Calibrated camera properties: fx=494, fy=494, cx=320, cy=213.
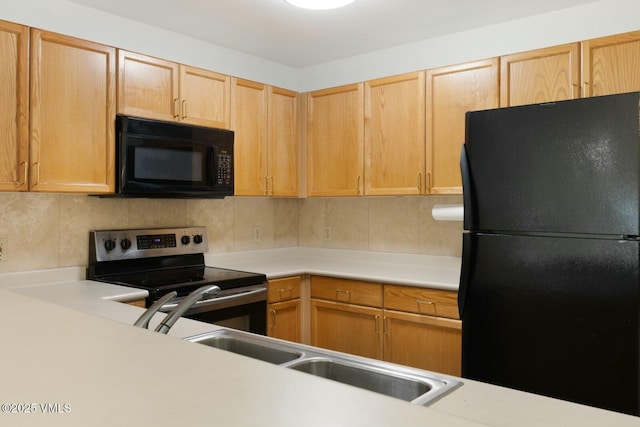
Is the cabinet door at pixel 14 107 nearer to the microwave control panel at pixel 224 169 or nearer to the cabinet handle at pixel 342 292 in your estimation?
the microwave control panel at pixel 224 169

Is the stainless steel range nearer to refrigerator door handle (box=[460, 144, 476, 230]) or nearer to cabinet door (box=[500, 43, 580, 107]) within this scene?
refrigerator door handle (box=[460, 144, 476, 230])

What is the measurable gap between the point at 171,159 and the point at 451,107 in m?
1.62

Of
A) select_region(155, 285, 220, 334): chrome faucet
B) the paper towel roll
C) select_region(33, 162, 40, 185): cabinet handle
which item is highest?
select_region(33, 162, 40, 185): cabinet handle

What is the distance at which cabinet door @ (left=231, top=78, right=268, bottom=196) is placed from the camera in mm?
3180

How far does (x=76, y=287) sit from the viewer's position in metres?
2.47

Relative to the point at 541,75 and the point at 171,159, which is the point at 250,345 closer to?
the point at 171,159

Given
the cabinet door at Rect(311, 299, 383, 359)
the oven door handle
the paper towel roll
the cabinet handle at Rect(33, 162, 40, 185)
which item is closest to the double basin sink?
the oven door handle

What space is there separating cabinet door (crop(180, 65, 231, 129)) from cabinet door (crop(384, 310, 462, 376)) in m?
1.56

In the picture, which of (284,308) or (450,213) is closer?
(450,213)

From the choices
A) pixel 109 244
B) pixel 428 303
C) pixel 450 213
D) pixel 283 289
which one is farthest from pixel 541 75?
pixel 109 244

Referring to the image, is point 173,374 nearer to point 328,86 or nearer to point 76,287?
point 76,287

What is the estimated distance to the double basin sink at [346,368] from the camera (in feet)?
3.38

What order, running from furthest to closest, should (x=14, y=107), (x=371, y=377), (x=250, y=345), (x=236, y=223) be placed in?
(x=236, y=223) → (x=14, y=107) → (x=250, y=345) → (x=371, y=377)

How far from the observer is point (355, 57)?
11.0 ft
